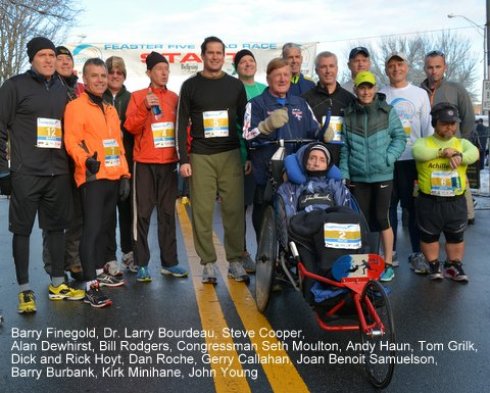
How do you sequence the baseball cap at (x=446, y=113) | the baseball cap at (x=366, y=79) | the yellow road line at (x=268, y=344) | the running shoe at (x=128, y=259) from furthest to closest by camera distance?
the running shoe at (x=128, y=259), the baseball cap at (x=446, y=113), the baseball cap at (x=366, y=79), the yellow road line at (x=268, y=344)

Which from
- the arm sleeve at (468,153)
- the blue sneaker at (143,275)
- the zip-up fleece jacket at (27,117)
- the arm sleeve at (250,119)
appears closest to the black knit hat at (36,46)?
the zip-up fleece jacket at (27,117)

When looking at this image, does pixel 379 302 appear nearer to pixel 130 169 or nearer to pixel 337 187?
pixel 337 187

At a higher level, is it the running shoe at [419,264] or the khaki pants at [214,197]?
the khaki pants at [214,197]

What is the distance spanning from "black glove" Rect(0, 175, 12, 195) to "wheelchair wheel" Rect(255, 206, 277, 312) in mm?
1988

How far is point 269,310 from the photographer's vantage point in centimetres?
479

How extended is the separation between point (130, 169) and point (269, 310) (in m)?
2.05

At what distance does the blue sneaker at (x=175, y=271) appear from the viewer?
19.2 feet

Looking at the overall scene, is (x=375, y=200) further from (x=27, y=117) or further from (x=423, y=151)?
(x=27, y=117)

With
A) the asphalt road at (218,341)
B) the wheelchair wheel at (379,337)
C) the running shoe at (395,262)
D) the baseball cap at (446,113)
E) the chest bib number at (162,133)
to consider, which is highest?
the baseball cap at (446,113)

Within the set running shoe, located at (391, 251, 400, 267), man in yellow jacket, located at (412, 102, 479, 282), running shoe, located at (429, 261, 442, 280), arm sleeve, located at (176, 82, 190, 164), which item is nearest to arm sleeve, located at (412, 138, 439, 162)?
man in yellow jacket, located at (412, 102, 479, 282)

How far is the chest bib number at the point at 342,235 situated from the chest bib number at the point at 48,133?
233cm

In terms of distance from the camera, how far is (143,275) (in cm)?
573

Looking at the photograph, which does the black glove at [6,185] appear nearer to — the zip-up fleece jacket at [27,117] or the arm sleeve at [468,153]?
the zip-up fleece jacket at [27,117]

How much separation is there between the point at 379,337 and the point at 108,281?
2.97m
